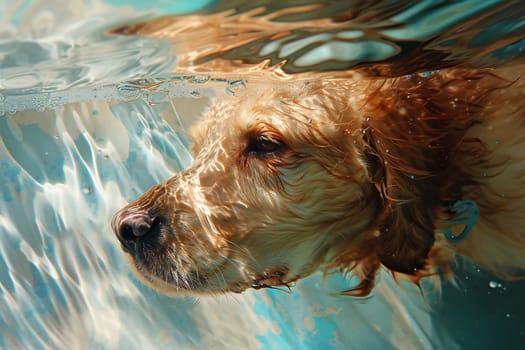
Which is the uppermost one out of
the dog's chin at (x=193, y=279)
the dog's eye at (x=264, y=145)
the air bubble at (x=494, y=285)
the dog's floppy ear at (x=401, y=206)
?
the dog's eye at (x=264, y=145)

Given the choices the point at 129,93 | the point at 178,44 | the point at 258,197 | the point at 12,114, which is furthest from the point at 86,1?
the point at 12,114

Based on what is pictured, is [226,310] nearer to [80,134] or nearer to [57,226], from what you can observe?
[57,226]

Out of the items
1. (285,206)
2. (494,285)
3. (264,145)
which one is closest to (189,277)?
(285,206)

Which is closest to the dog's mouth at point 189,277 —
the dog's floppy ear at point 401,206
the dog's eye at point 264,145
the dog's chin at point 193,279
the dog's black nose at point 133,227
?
the dog's chin at point 193,279

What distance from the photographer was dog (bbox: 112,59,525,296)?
7.93 ft

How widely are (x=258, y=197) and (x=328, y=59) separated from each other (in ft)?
4.01

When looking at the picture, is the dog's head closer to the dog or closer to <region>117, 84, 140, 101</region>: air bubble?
the dog

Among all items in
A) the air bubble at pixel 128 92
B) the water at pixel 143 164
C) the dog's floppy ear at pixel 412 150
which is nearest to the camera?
the dog's floppy ear at pixel 412 150

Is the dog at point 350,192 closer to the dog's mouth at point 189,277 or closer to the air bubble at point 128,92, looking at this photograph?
the dog's mouth at point 189,277

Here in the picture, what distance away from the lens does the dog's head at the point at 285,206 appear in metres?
2.52

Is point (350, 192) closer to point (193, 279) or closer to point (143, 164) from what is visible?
point (193, 279)

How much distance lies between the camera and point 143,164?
5.69 metres

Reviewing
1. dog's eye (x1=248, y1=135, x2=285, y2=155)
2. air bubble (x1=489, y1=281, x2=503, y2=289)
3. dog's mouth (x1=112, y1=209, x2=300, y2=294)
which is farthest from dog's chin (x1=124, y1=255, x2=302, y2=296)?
air bubble (x1=489, y1=281, x2=503, y2=289)

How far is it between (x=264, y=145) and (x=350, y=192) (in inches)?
23.2
